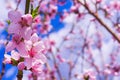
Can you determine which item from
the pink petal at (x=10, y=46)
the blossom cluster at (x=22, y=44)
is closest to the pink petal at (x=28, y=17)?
the blossom cluster at (x=22, y=44)

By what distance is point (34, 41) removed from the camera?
2279mm

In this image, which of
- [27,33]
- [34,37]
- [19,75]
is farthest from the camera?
[34,37]

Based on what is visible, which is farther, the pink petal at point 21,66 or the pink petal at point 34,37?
the pink petal at point 34,37

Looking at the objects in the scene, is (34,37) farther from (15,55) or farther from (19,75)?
(19,75)

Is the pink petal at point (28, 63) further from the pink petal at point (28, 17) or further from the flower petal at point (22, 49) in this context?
the pink petal at point (28, 17)

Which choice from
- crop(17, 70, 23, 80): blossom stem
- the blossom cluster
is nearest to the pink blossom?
the blossom cluster

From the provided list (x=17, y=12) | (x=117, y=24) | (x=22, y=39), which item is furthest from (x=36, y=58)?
(x=117, y=24)

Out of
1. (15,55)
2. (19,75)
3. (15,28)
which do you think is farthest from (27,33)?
(19,75)

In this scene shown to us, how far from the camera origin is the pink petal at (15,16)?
2143 mm

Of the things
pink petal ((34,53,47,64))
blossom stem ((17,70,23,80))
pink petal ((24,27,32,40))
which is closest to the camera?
blossom stem ((17,70,23,80))

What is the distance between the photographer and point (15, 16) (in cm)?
217

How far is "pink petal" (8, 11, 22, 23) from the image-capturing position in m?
2.14

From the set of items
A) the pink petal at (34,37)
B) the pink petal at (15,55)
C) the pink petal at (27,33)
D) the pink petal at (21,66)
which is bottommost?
the pink petal at (21,66)

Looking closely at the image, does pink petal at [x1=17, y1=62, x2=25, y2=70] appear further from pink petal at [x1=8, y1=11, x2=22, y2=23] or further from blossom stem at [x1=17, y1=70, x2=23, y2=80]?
pink petal at [x1=8, y1=11, x2=22, y2=23]
